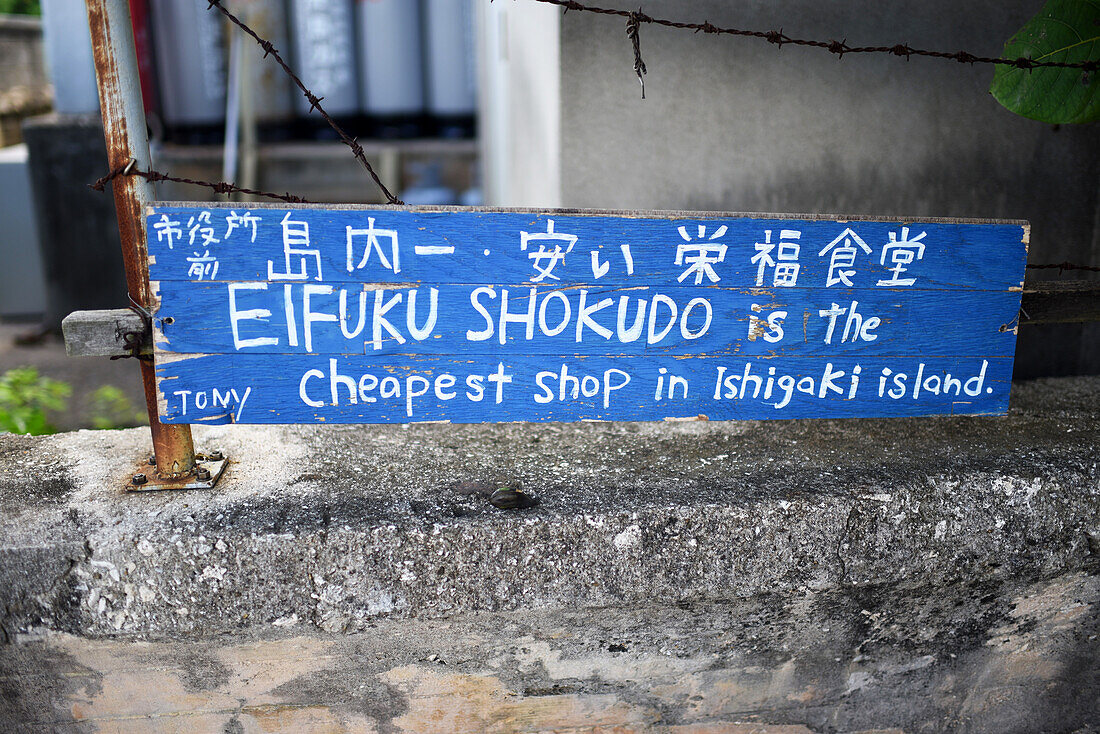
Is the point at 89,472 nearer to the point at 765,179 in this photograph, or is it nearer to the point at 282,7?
the point at 765,179

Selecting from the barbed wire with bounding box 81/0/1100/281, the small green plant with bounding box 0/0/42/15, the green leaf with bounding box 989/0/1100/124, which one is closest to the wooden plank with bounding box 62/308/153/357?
the barbed wire with bounding box 81/0/1100/281

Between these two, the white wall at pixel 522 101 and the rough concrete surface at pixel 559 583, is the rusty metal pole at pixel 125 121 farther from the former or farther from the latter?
the white wall at pixel 522 101

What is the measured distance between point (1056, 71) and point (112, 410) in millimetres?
3778

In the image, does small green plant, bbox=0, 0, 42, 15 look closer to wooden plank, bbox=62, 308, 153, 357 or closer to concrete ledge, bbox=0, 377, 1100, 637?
concrete ledge, bbox=0, 377, 1100, 637

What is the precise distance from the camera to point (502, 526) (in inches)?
56.6

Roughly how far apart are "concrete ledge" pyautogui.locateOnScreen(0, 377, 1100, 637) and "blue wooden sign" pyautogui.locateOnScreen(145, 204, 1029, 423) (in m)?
0.15

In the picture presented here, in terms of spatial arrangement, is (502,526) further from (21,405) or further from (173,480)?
(21,405)

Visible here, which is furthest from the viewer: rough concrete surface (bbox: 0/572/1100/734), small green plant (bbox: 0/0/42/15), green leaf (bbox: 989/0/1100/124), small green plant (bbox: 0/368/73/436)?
small green plant (bbox: 0/0/42/15)

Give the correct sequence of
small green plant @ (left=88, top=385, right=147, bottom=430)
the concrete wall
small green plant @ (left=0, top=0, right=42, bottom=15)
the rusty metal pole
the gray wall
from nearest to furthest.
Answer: the rusty metal pole → the gray wall → small green plant @ (left=88, top=385, right=147, bottom=430) → the concrete wall → small green plant @ (left=0, top=0, right=42, bottom=15)

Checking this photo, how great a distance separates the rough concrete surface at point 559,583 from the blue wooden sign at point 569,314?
0.17 m

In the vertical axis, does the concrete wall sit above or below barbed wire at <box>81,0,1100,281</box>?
above

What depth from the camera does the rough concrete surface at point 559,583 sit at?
4.58 ft

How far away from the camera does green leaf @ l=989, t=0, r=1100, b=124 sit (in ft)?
5.40

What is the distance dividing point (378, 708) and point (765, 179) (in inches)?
63.1
